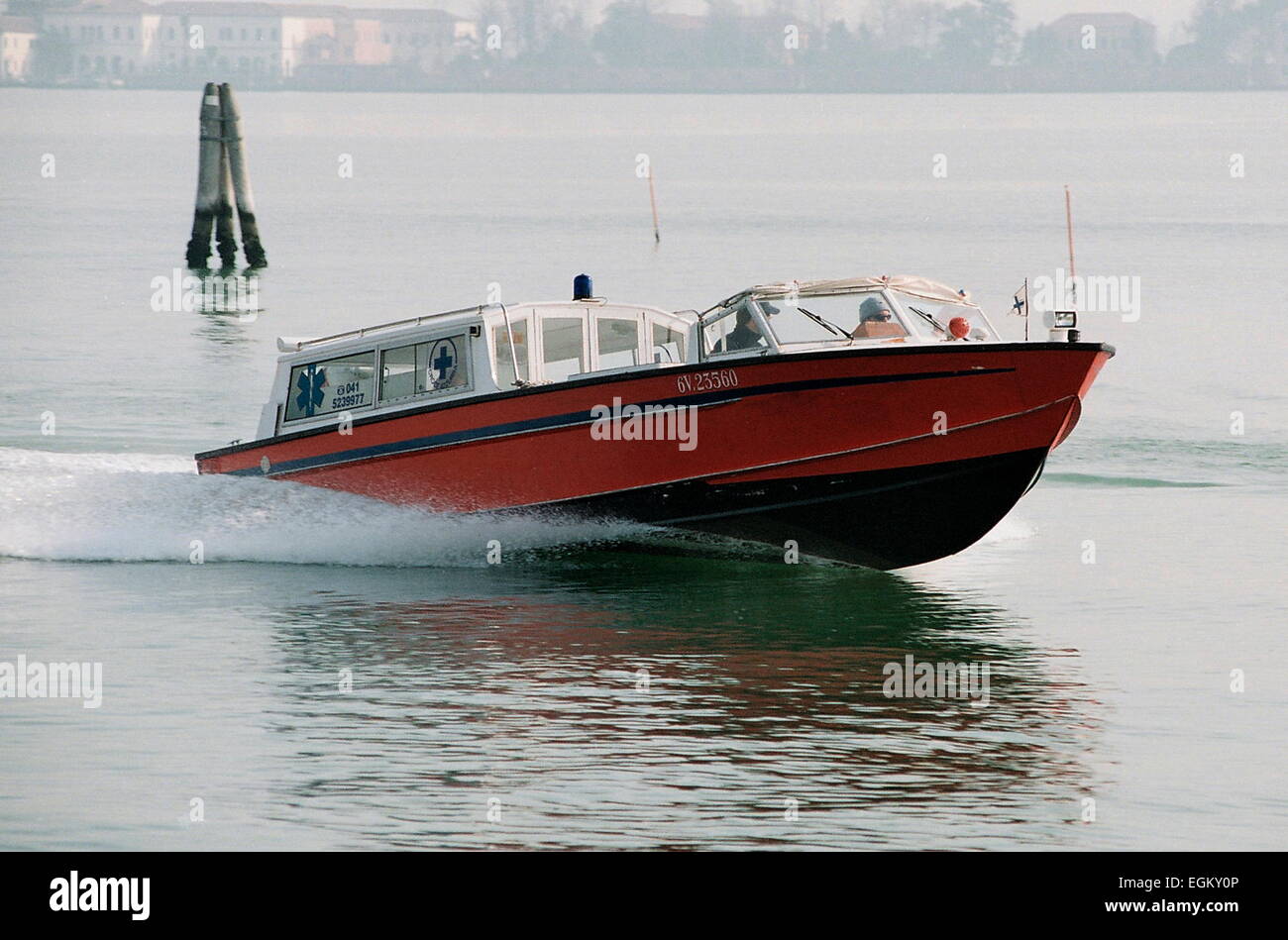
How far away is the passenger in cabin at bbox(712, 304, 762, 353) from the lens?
60.2ft

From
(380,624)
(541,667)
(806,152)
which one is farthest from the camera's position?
(806,152)

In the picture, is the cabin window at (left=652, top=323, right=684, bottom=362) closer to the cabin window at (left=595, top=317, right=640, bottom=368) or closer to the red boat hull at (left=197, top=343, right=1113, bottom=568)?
the cabin window at (left=595, top=317, right=640, bottom=368)

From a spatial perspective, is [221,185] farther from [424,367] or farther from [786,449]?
[786,449]

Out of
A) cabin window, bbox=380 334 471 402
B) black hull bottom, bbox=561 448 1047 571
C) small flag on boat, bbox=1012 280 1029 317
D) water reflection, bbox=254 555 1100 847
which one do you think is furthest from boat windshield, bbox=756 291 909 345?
cabin window, bbox=380 334 471 402

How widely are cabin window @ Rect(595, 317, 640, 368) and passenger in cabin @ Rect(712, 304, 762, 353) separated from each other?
4.76 feet

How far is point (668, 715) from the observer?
14820 mm

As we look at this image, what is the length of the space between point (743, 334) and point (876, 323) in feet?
3.96

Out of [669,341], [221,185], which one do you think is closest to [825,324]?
[669,341]

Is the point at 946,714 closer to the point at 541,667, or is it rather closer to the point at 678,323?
the point at 541,667

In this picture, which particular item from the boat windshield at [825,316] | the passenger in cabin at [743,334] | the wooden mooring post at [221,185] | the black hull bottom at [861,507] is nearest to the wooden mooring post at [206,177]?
the wooden mooring post at [221,185]

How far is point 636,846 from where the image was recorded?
39.2ft
